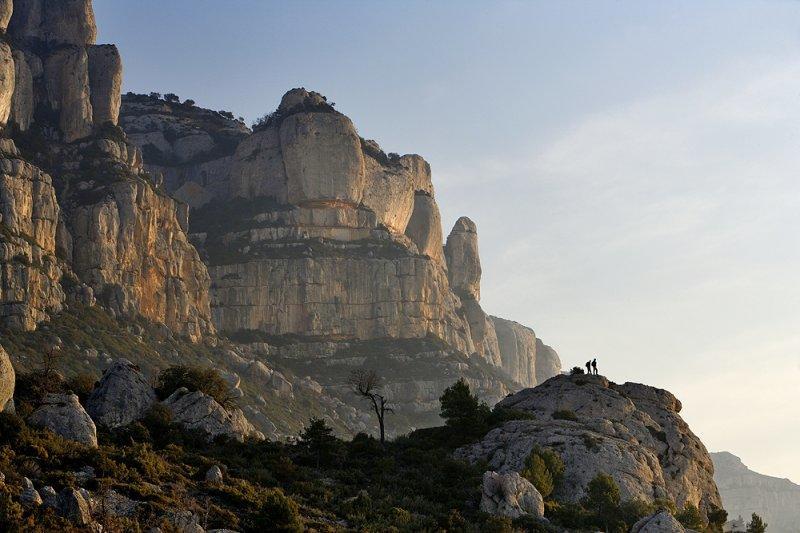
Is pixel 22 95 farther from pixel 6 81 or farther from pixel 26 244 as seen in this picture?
pixel 26 244

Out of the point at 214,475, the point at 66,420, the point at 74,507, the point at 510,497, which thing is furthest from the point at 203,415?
the point at 74,507

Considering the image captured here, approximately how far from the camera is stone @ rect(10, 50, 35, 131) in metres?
180

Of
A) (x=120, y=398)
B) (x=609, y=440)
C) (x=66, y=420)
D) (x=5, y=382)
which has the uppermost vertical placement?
(x=120, y=398)

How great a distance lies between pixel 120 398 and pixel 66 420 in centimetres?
1110

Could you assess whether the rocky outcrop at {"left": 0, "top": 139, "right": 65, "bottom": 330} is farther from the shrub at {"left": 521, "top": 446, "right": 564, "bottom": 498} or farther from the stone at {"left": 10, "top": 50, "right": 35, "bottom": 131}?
the shrub at {"left": 521, "top": 446, "right": 564, "bottom": 498}

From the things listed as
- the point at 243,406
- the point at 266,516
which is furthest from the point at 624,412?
the point at 243,406

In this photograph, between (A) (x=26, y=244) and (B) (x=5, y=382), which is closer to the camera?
(B) (x=5, y=382)

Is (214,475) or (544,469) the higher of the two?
(544,469)

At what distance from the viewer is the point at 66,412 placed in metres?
58.8

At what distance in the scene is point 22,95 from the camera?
182125mm

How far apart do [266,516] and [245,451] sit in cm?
1991

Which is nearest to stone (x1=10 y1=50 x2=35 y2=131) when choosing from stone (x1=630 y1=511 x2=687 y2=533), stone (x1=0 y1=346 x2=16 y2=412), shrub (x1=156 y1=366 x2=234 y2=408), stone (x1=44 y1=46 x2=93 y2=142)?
stone (x1=44 y1=46 x2=93 y2=142)

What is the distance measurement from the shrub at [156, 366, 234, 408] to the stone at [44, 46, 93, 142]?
120315mm

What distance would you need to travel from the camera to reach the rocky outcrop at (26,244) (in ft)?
480
